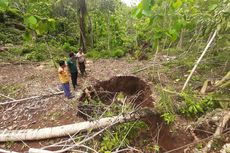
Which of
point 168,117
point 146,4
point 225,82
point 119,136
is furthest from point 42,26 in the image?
point 225,82

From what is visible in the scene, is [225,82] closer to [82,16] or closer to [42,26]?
[42,26]

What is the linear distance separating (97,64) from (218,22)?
644cm

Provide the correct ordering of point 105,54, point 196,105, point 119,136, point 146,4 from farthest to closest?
point 105,54 < point 196,105 < point 119,136 < point 146,4

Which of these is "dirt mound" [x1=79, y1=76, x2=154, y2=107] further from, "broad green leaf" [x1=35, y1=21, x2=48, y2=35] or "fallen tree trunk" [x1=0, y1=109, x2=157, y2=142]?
"broad green leaf" [x1=35, y1=21, x2=48, y2=35]

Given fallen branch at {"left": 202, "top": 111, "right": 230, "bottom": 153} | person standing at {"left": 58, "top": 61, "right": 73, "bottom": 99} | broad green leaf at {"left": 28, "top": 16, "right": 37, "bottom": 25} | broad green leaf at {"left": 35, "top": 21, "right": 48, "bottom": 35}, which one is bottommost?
fallen branch at {"left": 202, "top": 111, "right": 230, "bottom": 153}

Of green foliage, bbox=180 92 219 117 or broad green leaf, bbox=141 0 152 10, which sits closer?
broad green leaf, bbox=141 0 152 10

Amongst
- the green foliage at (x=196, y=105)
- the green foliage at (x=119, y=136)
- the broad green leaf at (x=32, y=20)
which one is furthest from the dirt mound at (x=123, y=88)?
the broad green leaf at (x=32, y=20)

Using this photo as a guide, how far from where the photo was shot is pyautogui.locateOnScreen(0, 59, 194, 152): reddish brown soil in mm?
5285

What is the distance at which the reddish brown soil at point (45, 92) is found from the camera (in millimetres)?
5285

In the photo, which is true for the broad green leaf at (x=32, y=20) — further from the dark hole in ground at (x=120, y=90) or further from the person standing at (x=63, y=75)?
the dark hole in ground at (x=120, y=90)

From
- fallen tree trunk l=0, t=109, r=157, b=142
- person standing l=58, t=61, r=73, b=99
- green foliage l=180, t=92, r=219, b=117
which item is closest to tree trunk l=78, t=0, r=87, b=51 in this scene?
person standing l=58, t=61, r=73, b=99

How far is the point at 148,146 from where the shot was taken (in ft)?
16.7

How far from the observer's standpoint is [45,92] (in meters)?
6.81

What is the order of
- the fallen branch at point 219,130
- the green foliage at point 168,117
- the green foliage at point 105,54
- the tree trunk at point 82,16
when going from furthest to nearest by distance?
the green foliage at point 105,54, the tree trunk at point 82,16, the green foliage at point 168,117, the fallen branch at point 219,130
